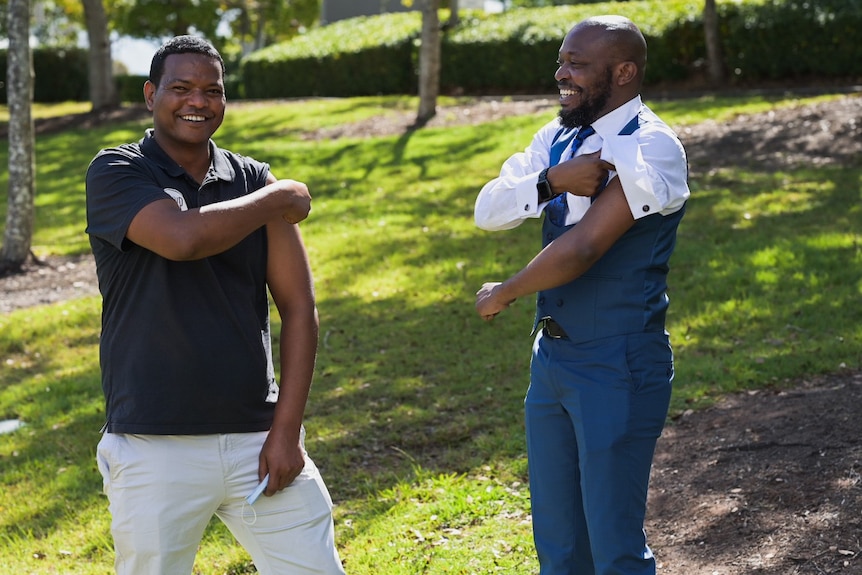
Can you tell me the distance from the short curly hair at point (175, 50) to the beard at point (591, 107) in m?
1.06

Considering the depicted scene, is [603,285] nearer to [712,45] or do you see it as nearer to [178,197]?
[178,197]

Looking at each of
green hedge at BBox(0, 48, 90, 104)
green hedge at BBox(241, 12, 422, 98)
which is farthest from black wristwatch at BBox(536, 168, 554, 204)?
green hedge at BBox(0, 48, 90, 104)

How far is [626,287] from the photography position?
3.16m

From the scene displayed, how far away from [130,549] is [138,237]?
2.87 feet

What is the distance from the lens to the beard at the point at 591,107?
3.23 metres

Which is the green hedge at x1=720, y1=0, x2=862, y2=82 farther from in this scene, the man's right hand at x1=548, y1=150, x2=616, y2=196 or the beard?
the man's right hand at x1=548, y1=150, x2=616, y2=196

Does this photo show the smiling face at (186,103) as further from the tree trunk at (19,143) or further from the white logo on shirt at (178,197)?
the tree trunk at (19,143)

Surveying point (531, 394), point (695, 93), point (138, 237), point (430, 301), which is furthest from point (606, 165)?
point (695, 93)

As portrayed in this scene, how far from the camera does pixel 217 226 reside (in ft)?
9.43

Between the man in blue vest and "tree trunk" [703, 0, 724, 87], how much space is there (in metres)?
14.8

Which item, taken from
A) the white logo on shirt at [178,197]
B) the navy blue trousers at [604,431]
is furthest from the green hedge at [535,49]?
the white logo on shirt at [178,197]

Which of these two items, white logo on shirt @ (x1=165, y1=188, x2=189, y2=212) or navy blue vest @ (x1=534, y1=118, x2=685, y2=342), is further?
navy blue vest @ (x1=534, y1=118, x2=685, y2=342)

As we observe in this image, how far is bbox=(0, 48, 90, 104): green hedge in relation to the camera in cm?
3012

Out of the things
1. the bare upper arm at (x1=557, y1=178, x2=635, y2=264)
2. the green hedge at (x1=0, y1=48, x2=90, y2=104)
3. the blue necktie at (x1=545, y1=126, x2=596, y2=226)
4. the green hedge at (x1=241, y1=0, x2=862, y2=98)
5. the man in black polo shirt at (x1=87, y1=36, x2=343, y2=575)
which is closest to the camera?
the man in black polo shirt at (x1=87, y1=36, x2=343, y2=575)
